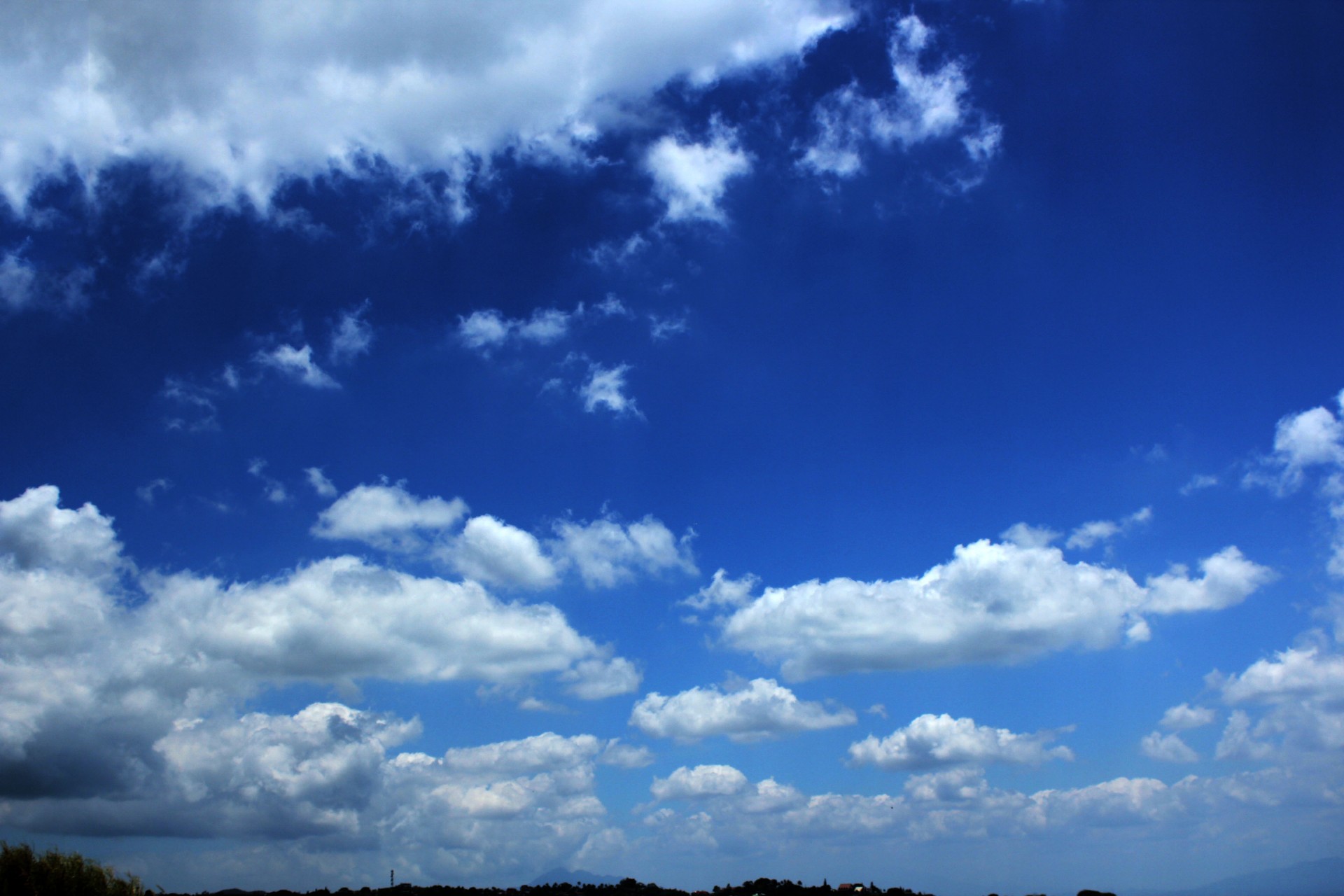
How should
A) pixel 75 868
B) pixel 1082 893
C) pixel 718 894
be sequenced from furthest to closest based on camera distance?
pixel 718 894 < pixel 1082 893 < pixel 75 868

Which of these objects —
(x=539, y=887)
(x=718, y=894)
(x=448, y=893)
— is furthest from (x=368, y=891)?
(x=718, y=894)

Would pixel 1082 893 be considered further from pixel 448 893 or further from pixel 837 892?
pixel 448 893

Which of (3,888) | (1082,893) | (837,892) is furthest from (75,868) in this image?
(1082,893)

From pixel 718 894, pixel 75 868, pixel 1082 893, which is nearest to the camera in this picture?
pixel 75 868

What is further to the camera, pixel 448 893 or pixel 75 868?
pixel 448 893

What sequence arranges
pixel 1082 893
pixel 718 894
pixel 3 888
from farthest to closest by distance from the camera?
pixel 718 894 < pixel 1082 893 < pixel 3 888

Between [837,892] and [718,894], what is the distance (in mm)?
9928

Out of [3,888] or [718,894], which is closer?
[3,888]

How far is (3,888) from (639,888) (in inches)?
1783

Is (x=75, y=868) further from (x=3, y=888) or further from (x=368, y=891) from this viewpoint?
(x=368, y=891)

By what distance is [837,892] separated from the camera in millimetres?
63219

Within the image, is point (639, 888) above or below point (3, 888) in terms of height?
below

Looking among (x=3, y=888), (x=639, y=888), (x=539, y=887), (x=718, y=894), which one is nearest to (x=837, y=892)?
(x=718, y=894)

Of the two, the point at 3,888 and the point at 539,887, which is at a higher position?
the point at 3,888
